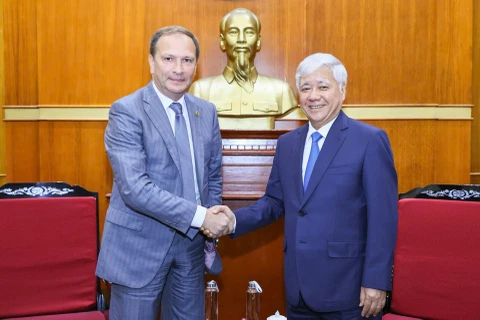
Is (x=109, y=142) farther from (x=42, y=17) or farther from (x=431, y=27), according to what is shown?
(x=431, y=27)

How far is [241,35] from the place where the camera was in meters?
3.49

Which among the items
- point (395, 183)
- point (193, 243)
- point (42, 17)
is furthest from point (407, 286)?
point (42, 17)

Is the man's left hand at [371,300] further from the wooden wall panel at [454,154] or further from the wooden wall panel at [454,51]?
the wooden wall panel at [454,51]

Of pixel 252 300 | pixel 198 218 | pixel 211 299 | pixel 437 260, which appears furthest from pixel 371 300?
pixel 211 299

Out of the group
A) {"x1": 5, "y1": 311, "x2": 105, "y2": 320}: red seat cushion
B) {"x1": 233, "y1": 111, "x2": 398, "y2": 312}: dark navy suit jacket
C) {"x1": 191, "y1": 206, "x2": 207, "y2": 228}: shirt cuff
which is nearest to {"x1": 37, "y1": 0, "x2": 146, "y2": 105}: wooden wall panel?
{"x1": 5, "y1": 311, "x2": 105, "y2": 320}: red seat cushion

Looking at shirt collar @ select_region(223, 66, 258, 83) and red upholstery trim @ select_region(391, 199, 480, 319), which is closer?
red upholstery trim @ select_region(391, 199, 480, 319)

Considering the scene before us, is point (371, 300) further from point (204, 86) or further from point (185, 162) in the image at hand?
point (204, 86)

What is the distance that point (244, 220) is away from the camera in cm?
205

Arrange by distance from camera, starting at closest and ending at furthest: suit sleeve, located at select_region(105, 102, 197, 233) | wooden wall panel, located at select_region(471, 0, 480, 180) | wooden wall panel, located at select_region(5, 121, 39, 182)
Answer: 1. suit sleeve, located at select_region(105, 102, 197, 233)
2. wooden wall panel, located at select_region(5, 121, 39, 182)
3. wooden wall panel, located at select_region(471, 0, 480, 180)

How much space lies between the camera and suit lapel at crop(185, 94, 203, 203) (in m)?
1.94

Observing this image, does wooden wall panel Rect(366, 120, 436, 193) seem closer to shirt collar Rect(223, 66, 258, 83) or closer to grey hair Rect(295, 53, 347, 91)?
shirt collar Rect(223, 66, 258, 83)

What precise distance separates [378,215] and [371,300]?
10.8 inches

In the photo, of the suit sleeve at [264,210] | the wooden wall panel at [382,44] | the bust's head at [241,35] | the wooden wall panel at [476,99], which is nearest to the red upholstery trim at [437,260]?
the suit sleeve at [264,210]

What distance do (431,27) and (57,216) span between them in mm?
3095
